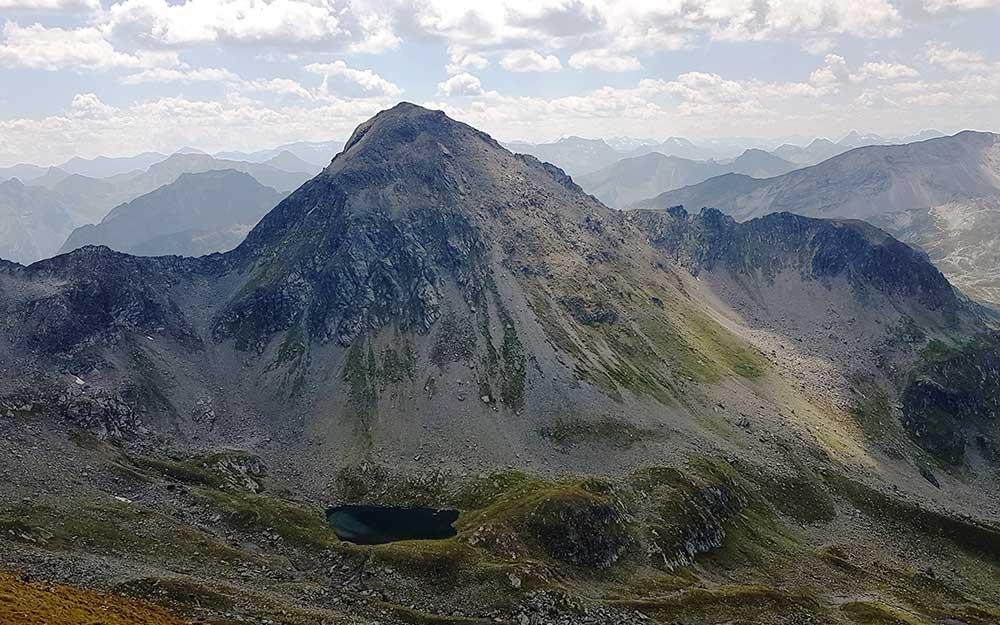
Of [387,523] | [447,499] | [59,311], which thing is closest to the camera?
[387,523]

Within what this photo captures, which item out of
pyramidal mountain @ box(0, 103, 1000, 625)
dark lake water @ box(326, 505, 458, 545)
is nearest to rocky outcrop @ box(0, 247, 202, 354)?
pyramidal mountain @ box(0, 103, 1000, 625)

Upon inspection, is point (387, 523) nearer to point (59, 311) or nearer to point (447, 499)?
point (447, 499)

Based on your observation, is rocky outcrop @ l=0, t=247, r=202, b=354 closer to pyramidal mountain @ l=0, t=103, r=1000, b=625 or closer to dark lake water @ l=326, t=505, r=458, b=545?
pyramidal mountain @ l=0, t=103, r=1000, b=625

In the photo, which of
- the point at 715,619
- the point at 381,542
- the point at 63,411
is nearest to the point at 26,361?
the point at 63,411

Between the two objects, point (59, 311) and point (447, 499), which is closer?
point (447, 499)

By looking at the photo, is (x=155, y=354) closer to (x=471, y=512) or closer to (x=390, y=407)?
(x=390, y=407)

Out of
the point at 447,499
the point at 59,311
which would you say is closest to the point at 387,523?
the point at 447,499

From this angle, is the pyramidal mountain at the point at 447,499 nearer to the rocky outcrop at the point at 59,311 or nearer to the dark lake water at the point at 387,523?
the rocky outcrop at the point at 59,311

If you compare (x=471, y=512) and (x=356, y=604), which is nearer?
(x=356, y=604)
